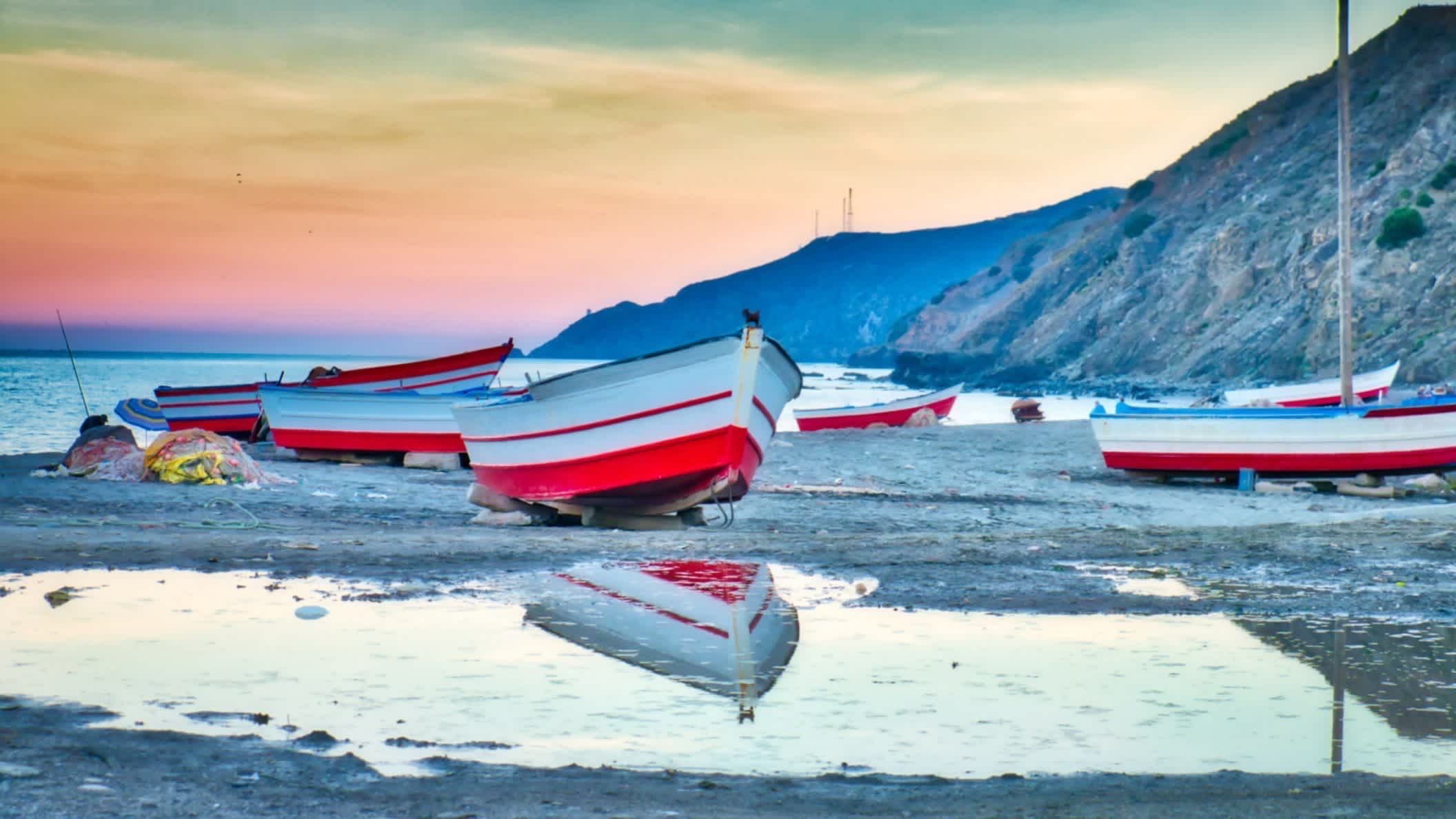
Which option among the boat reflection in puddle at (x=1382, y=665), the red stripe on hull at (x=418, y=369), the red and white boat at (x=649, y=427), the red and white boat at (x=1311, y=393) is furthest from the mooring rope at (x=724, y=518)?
the red and white boat at (x=1311, y=393)

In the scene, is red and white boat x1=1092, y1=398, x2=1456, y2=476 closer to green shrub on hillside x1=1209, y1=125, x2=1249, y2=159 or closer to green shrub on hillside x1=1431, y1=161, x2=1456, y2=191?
green shrub on hillside x1=1431, y1=161, x2=1456, y2=191

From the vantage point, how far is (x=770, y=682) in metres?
6.99

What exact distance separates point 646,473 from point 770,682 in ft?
25.1

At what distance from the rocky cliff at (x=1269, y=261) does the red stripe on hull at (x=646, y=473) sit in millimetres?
39201

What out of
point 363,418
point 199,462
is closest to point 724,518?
point 199,462

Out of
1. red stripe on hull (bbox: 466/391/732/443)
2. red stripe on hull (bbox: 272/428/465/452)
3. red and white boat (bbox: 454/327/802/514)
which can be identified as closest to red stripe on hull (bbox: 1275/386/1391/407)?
red and white boat (bbox: 454/327/802/514)

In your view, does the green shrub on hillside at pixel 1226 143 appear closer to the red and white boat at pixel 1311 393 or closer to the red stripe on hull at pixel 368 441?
the red and white boat at pixel 1311 393

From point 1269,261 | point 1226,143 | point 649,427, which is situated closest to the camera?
point 649,427

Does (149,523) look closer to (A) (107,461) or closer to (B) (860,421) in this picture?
(A) (107,461)

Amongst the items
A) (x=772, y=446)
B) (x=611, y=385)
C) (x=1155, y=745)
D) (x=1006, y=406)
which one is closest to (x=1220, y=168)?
(x=1006, y=406)

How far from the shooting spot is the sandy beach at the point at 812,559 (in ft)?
15.8

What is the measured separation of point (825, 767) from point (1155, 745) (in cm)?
144

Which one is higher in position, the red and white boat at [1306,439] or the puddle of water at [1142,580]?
the red and white boat at [1306,439]

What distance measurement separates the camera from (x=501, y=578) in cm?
1051
